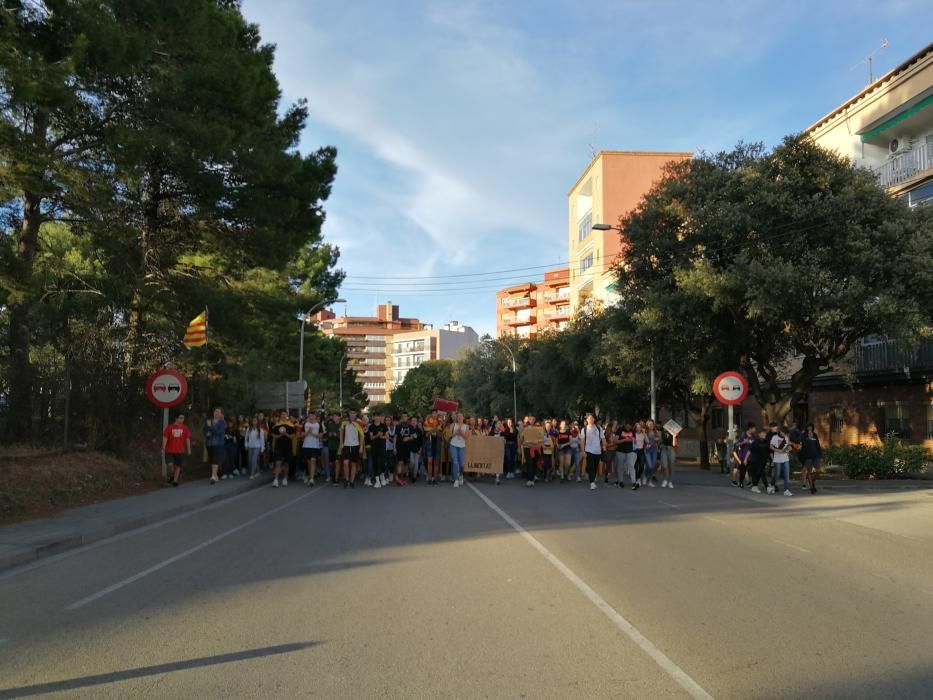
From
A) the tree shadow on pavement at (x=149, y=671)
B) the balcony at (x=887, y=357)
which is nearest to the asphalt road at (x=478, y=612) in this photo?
the tree shadow on pavement at (x=149, y=671)

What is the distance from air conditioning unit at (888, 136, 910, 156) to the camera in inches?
1078

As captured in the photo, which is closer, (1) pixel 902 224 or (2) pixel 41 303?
(2) pixel 41 303

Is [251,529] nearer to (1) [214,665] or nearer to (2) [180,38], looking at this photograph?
(1) [214,665]

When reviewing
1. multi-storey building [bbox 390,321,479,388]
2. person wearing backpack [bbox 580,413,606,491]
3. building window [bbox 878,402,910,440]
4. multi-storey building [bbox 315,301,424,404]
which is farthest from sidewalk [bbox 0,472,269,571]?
multi-storey building [bbox 315,301,424,404]

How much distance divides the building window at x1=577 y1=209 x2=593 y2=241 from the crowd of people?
38570 mm

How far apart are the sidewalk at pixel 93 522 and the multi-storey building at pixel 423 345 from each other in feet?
462

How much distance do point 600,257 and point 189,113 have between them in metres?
40.2

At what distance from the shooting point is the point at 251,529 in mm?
11023

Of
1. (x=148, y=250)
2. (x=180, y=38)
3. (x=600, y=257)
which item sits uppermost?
(x=600, y=257)

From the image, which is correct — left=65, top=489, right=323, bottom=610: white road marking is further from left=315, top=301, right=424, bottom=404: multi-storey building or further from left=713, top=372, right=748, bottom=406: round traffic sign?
left=315, top=301, right=424, bottom=404: multi-storey building

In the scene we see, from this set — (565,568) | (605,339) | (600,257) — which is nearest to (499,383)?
(600,257)

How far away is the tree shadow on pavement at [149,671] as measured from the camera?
4445 mm

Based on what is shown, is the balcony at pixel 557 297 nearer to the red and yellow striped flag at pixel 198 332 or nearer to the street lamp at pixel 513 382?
the street lamp at pixel 513 382

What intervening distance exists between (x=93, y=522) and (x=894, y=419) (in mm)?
26257
